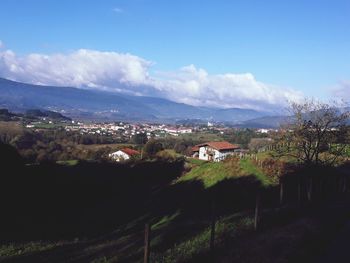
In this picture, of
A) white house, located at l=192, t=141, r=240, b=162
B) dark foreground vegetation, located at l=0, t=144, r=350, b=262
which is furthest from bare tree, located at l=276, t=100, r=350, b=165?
white house, located at l=192, t=141, r=240, b=162

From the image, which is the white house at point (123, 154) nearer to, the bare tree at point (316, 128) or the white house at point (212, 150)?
the white house at point (212, 150)

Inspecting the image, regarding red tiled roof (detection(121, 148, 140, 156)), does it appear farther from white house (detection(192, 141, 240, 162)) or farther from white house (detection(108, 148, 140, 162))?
white house (detection(192, 141, 240, 162))

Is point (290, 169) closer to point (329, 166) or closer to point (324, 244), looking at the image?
point (329, 166)

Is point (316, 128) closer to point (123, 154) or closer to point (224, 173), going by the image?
point (224, 173)

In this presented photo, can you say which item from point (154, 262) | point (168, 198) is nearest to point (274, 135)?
point (168, 198)

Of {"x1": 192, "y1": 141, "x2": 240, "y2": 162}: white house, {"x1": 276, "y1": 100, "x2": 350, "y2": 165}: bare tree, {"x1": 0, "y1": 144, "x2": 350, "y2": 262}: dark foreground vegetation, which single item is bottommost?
{"x1": 192, "y1": 141, "x2": 240, "y2": 162}: white house

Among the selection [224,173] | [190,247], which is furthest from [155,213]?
[190,247]

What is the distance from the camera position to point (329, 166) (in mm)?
35062

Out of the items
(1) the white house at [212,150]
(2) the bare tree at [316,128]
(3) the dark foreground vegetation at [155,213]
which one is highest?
(2) the bare tree at [316,128]

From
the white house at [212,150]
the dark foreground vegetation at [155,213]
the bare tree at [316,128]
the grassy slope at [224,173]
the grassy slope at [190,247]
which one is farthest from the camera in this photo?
the white house at [212,150]

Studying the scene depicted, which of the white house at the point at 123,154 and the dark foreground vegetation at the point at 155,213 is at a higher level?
the dark foreground vegetation at the point at 155,213

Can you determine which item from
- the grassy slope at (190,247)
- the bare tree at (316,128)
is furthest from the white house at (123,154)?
the grassy slope at (190,247)

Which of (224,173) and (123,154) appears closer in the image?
(224,173)

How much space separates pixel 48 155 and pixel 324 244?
242 ft
